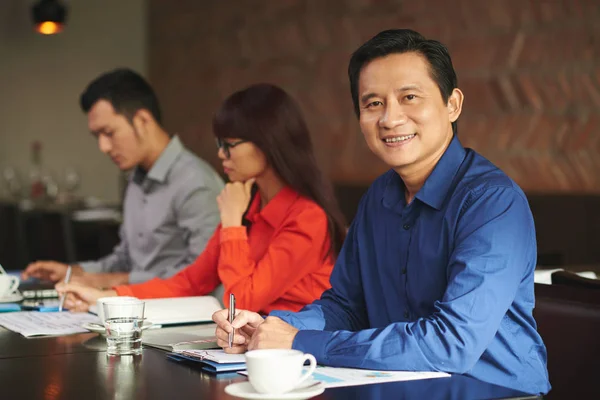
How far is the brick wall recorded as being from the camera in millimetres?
4109

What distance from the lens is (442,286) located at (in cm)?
192

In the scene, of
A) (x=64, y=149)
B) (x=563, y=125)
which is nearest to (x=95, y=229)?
(x=64, y=149)

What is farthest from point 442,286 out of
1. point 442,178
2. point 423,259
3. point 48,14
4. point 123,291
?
point 48,14

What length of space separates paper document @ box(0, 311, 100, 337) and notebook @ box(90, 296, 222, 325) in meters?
0.15

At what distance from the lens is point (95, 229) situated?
6191mm

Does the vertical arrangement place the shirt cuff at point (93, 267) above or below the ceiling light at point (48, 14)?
below

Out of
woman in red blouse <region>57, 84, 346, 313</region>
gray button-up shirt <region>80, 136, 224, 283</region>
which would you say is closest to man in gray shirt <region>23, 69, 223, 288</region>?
gray button-up shirt <region>80, 136, 224, 283</region>

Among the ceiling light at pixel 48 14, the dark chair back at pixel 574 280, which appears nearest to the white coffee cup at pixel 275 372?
the dark chair back at pixel 574 280

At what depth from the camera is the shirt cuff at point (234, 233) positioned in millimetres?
2701

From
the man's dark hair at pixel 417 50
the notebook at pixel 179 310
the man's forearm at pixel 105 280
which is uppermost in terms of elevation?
the man's dark hair at pixel 417 50

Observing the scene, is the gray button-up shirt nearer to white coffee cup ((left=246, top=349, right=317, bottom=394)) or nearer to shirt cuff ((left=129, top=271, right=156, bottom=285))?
shirt cuff ((left=129, top=271, right=156, bottom=285))

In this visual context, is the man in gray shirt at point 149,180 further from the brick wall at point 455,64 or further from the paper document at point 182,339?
the brick wall at point 455,64

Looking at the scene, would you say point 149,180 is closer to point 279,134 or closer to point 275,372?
point 279,134

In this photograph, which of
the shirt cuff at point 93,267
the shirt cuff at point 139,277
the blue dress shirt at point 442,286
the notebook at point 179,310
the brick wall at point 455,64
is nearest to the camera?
the blue dress shirt at point 442,286
